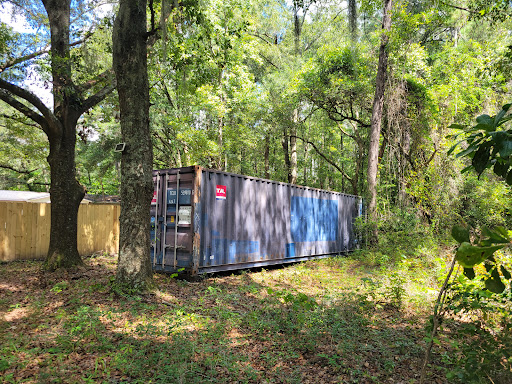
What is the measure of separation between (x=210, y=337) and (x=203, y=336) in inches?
4.0

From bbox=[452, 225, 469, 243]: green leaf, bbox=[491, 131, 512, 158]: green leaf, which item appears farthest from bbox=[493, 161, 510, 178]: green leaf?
bbox=[452, 225, 469, 243]: green leaf

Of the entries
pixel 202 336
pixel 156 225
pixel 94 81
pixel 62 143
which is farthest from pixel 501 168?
pixel 94 81

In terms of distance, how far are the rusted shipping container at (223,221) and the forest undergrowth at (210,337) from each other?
3.79 feet

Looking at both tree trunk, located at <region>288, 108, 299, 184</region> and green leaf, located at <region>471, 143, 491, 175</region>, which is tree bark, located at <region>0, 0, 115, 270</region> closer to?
green leaf, located at <region>471, 143, 491, 175</region>

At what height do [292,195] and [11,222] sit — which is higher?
[292,195]

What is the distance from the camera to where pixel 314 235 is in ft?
37.5

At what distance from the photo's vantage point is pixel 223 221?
815cm

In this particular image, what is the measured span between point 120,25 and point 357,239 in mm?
11779

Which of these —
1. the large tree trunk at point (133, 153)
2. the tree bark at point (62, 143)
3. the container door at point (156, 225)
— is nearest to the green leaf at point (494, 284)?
the large tree trunk at point (133, 153)

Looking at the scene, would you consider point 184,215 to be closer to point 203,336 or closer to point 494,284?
point 203,336

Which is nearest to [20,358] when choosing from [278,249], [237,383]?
[237,383]

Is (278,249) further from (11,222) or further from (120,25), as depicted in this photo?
(11,222)

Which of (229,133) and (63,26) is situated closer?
(63,26)

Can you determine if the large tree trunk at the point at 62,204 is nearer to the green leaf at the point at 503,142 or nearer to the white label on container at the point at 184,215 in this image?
the white label on container at the point at 184,215
